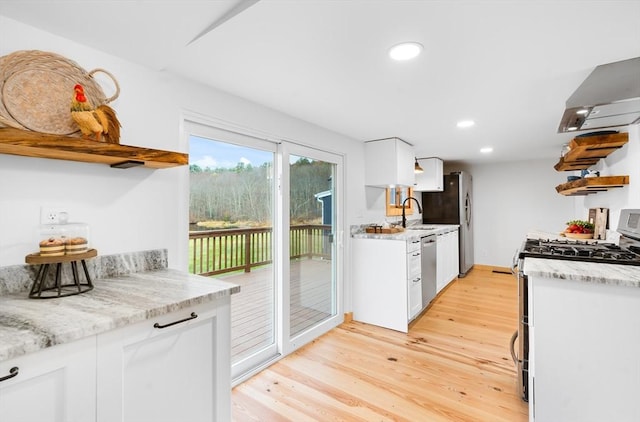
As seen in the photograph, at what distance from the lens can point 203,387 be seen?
130 centimetres

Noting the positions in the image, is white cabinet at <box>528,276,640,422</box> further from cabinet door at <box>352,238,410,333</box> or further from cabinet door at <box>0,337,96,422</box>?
cabinet door at <box>0,337,96,422</box>

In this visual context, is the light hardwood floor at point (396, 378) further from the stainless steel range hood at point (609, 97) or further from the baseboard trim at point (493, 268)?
the baseboard trim at point (493, 268)

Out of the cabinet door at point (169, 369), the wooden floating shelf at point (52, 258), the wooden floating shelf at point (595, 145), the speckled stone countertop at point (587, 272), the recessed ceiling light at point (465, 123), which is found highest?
the recessed ceiling light at point (465, 123)

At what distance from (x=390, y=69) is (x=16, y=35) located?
5.72ft

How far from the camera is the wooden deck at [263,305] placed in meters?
2.45

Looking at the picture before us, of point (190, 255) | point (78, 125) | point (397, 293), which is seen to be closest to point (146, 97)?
point (78, 125)

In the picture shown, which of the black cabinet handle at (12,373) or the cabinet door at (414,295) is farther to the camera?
the cabinet door at (414,295)

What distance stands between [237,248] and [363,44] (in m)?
1.63

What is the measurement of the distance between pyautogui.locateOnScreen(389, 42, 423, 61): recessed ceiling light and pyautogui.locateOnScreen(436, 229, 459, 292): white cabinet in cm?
299

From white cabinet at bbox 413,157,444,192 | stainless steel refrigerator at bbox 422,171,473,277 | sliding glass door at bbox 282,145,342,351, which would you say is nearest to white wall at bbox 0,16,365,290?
sliding glass door at bbox 282,145,342,351

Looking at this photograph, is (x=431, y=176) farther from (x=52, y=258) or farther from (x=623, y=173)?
(x=52, y=258)

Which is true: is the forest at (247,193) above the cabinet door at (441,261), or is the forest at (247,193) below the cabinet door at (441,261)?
above

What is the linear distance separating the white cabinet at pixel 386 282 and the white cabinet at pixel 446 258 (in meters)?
0.90

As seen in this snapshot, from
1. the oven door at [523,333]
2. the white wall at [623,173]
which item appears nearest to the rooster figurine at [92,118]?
Result: the oven door at [523,333]
